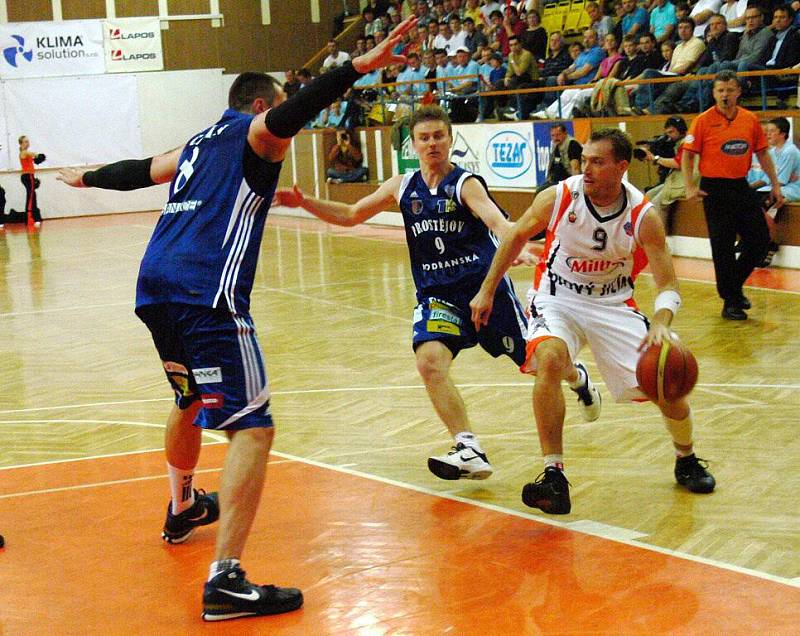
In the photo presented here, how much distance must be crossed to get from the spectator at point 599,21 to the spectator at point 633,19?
287mm

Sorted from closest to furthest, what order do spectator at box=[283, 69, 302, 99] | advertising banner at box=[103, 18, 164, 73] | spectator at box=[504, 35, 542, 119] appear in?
spectator at box=[504, 35, 542, 119], spectator at box=[283, 69, 302, 99], advertising banner at box=[103, 18, 164, 73]

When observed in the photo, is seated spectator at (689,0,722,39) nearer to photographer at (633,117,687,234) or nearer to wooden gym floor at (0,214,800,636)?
photographer at (633,117,687,234)

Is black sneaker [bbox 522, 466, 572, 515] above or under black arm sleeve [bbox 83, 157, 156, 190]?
under

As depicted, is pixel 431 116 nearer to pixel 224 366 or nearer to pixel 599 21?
pixel 224 366

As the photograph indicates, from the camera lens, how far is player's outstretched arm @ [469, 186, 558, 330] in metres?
5.37

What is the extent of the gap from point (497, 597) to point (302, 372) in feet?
15.2

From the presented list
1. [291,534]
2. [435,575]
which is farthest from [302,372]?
[435,575]

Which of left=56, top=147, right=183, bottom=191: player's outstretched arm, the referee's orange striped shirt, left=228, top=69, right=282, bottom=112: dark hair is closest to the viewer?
left=228, top=69, right=282, bottom=112: dark hair

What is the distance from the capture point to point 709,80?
45.8 feet

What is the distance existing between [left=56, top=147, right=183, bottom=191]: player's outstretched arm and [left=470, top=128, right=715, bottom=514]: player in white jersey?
5.14 feet

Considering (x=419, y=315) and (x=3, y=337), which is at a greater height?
(x=419, y=315)

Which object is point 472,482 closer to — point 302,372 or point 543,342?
point 543,342

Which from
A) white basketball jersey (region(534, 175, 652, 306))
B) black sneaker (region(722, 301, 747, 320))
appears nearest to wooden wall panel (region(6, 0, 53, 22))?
black sneaker (region(722, 301, 747, 320))

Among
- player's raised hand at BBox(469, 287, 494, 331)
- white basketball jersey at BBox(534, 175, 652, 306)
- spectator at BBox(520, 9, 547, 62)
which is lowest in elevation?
player's raised hand at BBox(469, 287, 494, 331)
